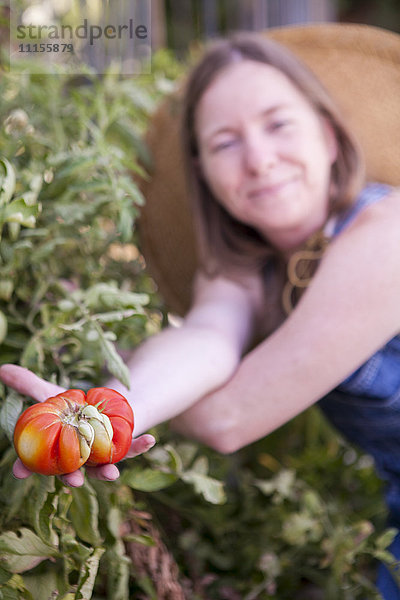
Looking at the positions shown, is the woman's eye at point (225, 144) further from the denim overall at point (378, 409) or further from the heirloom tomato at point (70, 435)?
the heirloom tomato at point (70, 435)

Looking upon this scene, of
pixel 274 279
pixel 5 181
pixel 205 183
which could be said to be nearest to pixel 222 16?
pixel 205 183

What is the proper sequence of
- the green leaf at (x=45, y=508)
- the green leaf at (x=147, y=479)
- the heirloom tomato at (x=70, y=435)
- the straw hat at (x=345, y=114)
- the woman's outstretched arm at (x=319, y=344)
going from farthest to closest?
the straw hat at (x=345, y=114) → the woman's outstretched arm at (x=319, y=344) → the green leaf at (x=147, y=479) → the green leaf at (x=45, y=508) → the heirloom tomato at (x=70, y=435)

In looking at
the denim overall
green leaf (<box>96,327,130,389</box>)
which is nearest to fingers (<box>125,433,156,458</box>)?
green leaf (<box>96,327,130,389</box>)

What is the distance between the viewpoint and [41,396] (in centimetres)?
70

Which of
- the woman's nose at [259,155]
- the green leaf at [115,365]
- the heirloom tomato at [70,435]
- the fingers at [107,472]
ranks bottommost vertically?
the fingers at [107,472]

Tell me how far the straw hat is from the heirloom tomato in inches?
32.1

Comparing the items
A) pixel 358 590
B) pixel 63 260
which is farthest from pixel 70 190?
pixel 358 590

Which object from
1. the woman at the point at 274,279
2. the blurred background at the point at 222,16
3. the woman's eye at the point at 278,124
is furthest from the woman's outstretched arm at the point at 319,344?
the blurred background at the point at 222,16

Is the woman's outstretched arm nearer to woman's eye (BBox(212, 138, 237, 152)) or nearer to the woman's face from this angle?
the woman's face

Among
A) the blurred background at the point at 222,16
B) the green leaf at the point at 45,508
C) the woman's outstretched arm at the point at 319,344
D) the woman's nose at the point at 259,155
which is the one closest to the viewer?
the green leaf at the point at 45,508

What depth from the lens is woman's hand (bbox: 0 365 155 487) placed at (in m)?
0.59

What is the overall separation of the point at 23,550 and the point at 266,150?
0.70 m

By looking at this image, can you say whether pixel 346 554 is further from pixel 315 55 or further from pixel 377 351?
pixel 315 55

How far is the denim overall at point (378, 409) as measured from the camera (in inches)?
38.4
